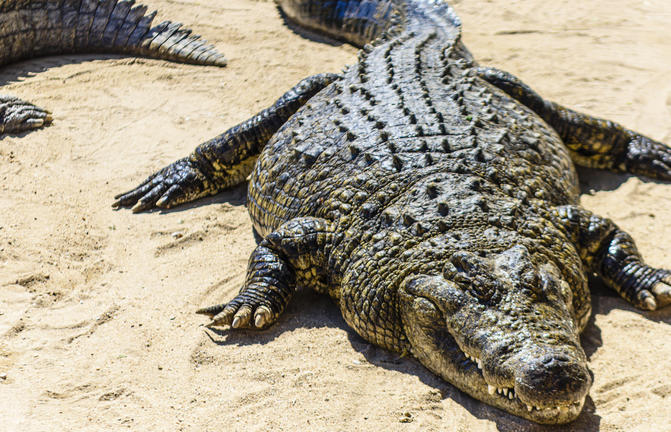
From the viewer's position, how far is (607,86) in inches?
275

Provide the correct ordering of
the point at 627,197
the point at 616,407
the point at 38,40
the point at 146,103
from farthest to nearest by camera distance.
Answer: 1. the point at 38,40
2. the point at 146,103
3. the point at 627,197
4. the point at 616,407

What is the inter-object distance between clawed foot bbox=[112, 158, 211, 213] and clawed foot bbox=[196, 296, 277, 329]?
1.86 meters

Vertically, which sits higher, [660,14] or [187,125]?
[660,14]

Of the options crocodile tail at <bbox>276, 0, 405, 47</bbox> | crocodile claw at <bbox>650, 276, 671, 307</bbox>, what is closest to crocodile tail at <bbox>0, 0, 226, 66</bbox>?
crocodile tail at <bbox>276, 0, 405, 47</bbox>

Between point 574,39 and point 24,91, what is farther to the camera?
point 574,39

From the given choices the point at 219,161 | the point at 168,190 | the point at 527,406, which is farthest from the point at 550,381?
the point at 168,190

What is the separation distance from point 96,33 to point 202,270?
5.23 meters

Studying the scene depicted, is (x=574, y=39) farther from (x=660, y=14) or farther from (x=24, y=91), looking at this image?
(x=24, y=91)

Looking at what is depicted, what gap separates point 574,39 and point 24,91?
699cm

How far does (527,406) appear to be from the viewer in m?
2.89

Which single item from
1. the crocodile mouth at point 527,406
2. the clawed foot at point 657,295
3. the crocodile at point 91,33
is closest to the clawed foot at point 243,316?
the crocodile mouth at point 527,406

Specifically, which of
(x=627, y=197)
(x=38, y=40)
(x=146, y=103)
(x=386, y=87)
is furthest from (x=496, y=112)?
(x=38, y=40)

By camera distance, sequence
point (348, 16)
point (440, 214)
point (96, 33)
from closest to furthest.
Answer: point (440, 214), point (348, 16), point (96, 33)

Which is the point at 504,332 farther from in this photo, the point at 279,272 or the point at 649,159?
the point at 649,159
